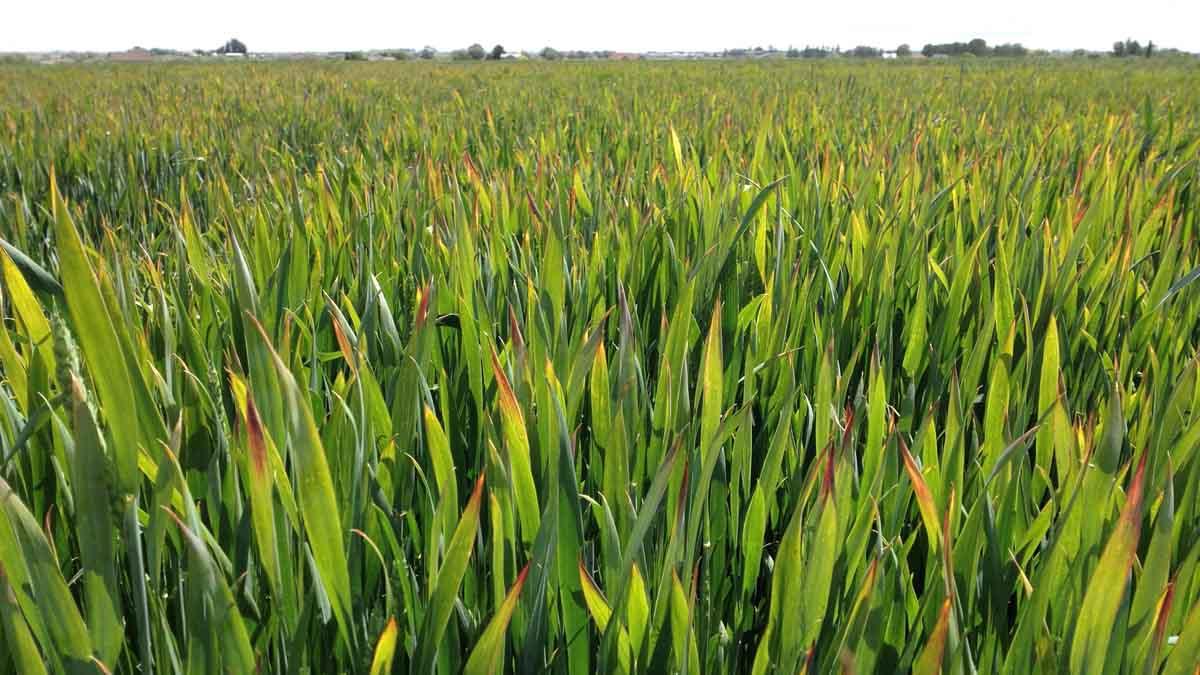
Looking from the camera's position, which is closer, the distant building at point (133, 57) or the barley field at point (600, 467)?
the barley field at point (600, 467)

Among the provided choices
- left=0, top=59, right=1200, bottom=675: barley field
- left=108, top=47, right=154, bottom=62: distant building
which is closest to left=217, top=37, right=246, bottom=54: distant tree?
left=108, top=47, right=154, bottom=62: distant building

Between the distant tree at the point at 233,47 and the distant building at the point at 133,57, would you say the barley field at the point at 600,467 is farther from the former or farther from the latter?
the distant tree at the point at 233,47

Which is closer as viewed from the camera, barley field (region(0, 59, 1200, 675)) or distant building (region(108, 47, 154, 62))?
barley field (region(0, 59, 1200, 675))

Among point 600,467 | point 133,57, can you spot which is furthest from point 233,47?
point 600,467

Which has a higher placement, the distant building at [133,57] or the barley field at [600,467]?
the distant building at [133,57]

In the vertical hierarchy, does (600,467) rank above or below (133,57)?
below

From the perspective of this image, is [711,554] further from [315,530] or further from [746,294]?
[746,294]

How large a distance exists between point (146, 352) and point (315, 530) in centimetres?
29

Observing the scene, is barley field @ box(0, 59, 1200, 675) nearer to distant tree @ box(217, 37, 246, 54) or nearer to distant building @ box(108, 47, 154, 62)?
distant building @ box(108, 47, 154, 62)

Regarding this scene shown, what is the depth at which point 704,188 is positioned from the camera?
1.45m

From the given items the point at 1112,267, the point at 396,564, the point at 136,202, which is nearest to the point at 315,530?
the point at 396,564

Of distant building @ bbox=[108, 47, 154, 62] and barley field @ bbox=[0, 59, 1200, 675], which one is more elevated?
distant building @ bbox=[108, 47, 154, 62]

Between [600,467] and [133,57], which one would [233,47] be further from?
[600,467]

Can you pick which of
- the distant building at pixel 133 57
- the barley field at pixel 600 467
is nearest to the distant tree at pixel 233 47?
the distant building at pixel 133 57
